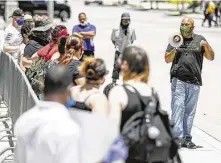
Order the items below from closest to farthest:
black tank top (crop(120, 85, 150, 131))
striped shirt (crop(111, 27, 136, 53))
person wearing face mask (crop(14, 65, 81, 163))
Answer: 1. person wearing face mask (crop(14, 65, 81, 163))
2. black tank top (crop(120, 85, 150, 131))
3. striped shirt (crop(111, 27, 136, 53))

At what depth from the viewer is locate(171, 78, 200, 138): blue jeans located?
30.6ft

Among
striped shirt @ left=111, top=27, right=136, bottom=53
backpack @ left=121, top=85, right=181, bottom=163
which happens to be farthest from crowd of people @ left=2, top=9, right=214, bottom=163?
striped shirt @ left=111, top=27, right=136, bottom=53

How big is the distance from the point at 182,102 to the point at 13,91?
7.69 ft

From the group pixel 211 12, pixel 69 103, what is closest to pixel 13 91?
pixel 69 103

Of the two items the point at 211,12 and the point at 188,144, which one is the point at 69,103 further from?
the point at 211,12

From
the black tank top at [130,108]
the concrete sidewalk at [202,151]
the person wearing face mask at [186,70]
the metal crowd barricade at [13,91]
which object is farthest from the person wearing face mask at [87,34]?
the black tank top at [130,108]

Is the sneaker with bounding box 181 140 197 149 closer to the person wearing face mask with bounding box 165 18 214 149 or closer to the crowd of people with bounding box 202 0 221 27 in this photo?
the person wearing face mask with bounding box 165 18 214 149

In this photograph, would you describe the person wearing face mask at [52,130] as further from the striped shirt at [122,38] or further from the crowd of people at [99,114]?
the striped shirt at [122,38]

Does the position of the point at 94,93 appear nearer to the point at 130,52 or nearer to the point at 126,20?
the point at 130,52

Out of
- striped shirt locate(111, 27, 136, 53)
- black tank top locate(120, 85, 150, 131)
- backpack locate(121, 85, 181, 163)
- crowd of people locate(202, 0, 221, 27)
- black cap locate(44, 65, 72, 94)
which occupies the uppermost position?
black cap locate(44, 65, 72, 94)

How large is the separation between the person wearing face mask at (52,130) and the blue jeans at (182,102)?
5216 millimetres

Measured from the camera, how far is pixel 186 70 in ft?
30.3

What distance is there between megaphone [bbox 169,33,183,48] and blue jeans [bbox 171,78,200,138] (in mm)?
579

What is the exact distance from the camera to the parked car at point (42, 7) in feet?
141
